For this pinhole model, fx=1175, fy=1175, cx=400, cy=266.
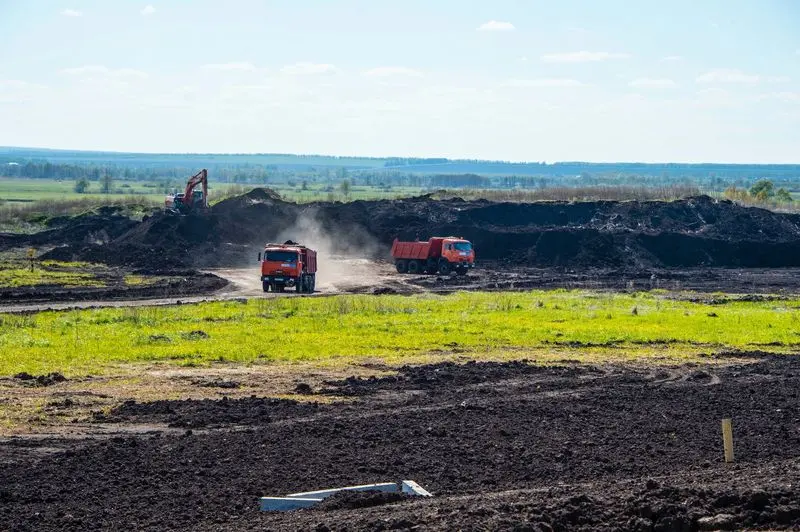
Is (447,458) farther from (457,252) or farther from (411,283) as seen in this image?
(457,252)

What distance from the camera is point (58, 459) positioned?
17.7 meters

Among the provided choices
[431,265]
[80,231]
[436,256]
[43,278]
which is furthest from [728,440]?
[80,231]

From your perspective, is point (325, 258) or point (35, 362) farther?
point (325, 258)

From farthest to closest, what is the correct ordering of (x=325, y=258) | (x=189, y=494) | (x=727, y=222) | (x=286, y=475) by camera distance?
1. (x=727, y=222)
2. (x=325, y=258)
3. (x=286, y=475)
4. (x=189, y=494)

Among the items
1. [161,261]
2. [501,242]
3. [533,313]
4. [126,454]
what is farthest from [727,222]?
[126,454]

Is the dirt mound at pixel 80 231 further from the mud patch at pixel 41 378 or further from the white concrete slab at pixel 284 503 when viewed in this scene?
the white concrete slab at pixel 284 503

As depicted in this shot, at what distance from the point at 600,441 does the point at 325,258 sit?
56602 mm

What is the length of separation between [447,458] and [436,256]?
49.6m

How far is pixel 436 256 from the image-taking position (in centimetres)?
6750

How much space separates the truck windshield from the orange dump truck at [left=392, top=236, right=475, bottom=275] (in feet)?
47.9

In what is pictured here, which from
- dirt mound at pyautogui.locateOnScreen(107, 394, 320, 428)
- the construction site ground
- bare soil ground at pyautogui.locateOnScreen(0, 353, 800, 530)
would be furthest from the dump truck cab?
dirt mound at pyautogui.locateOnScreen(107, 394, 320, 428)

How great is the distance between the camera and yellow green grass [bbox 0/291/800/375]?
30.4 meters

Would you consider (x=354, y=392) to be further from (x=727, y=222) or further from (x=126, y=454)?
(x=727, y=222)

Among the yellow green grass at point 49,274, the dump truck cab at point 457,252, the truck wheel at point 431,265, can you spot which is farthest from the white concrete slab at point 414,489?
the truck wheel at point 431,265
